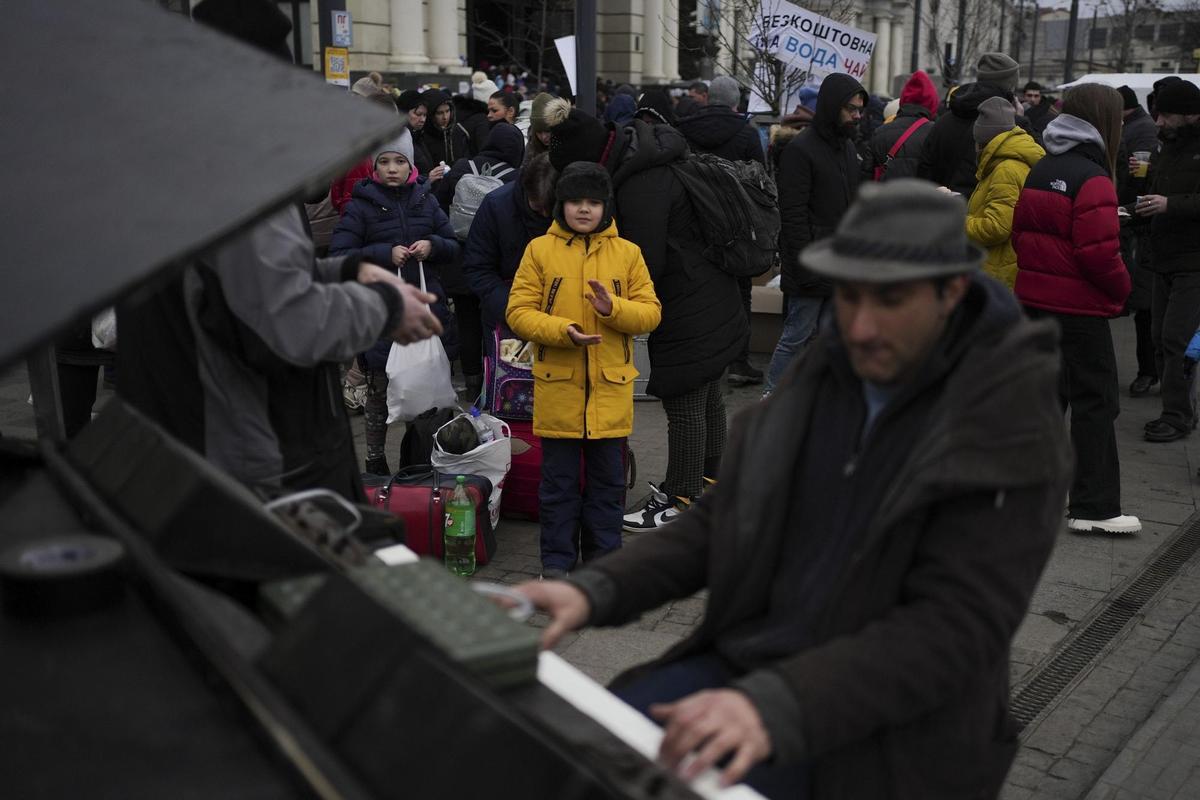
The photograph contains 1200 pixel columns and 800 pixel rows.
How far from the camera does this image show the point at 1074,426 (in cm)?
600

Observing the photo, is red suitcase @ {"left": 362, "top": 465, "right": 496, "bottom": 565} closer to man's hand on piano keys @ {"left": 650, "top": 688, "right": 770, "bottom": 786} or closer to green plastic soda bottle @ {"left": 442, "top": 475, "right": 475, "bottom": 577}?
green plastic soda bottle @ {"left": 442, "top": 475, "right": 475, "bottom": 577}

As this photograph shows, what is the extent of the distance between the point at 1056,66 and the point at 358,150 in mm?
87870

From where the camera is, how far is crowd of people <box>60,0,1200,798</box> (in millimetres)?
2086

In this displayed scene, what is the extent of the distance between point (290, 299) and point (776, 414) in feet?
3.98

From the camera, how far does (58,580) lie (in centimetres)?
186

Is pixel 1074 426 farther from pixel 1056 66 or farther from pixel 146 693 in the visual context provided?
pixel 1056 66

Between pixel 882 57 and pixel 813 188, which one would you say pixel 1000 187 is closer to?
pixel 813 188

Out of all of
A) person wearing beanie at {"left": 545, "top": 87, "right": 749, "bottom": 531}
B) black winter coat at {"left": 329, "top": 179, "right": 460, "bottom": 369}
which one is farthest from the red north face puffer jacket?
black winter coat at {"left": 329, "top": 179, "right": 460, "bottom": 369}

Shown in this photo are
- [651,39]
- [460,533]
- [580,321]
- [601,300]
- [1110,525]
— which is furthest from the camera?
[651,39]

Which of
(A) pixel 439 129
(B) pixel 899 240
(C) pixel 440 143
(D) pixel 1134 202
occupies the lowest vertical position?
(D) pixel 1134 202

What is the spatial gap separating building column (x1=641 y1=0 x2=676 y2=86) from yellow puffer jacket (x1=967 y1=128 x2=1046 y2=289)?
2748 centimetres

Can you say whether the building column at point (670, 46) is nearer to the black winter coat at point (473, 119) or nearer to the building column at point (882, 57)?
the building column at point (882, 57)

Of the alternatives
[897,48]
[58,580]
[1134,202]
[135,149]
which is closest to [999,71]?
[1134,202]

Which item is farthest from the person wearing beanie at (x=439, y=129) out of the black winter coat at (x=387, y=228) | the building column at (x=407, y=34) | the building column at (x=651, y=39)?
the building column at (x=651, y=39)
